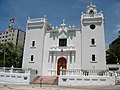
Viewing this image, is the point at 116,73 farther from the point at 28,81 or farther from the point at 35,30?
the point at 35,30

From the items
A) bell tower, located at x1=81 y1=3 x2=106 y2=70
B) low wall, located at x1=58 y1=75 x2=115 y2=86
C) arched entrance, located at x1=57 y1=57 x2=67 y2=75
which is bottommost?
low wall, located at x1=58 y1=75 x2=115 y2=86

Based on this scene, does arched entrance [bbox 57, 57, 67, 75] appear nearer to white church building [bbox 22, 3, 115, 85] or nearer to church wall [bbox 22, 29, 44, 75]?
white church building [bbox 22, 3, 115, 85]

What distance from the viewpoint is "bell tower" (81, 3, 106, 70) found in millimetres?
21578

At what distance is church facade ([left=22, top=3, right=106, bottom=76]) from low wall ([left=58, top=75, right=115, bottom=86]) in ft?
12.0

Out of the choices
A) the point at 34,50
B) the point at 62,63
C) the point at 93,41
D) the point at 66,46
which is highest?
the point at 93,41

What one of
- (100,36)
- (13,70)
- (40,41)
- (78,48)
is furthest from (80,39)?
(13,70)

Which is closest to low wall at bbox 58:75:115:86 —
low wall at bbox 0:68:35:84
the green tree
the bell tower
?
the bell tower

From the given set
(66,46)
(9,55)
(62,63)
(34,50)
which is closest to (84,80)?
(62,63)

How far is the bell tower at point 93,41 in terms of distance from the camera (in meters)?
21.6

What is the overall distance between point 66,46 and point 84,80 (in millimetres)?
6945

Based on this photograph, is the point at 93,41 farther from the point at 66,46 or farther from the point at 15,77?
the point at 15,77

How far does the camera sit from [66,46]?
2350 centimetres

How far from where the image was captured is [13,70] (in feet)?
67.9

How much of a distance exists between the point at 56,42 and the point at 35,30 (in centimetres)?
387
